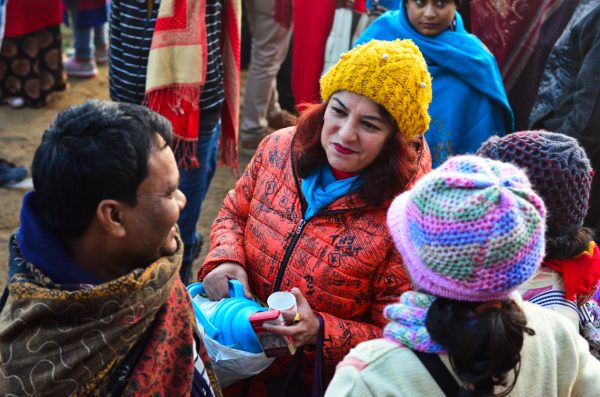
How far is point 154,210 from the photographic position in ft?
5.20

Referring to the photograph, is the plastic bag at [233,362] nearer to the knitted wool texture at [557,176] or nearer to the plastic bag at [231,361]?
the plastic bag at [231,361]

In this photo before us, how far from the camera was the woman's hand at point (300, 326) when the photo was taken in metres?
2.05

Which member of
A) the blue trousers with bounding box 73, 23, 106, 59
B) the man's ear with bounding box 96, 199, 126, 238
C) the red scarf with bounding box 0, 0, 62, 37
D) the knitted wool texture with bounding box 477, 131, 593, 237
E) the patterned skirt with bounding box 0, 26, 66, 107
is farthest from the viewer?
the blue trousers with bounding box 73, 23, 106, 59

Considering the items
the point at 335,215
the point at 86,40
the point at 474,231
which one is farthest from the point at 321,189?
the point at 86,40

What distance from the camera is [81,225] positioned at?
1.52 meters

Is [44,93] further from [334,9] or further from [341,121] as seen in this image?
[341,121]

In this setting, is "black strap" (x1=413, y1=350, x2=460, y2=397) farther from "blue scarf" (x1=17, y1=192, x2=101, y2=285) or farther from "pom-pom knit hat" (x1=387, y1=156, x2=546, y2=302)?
"blue scarf" (x1=17, y1=192, x2=101, y2=285)

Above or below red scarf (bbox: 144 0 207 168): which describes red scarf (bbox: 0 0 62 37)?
below

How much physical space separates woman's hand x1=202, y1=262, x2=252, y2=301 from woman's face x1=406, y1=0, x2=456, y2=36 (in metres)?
1.85

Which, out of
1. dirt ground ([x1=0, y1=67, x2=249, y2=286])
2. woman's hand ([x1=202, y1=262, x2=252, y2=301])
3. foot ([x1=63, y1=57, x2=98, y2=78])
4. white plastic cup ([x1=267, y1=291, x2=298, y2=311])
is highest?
white plastic cup ([x1=267, y1=291, x2=298, y2=311])

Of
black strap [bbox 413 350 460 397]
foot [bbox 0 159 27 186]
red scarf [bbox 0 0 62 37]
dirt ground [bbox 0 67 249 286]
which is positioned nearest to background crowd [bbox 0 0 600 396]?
black strap [bbox 413 350 460 397]

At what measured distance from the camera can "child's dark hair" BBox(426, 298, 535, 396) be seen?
1335 millimetres

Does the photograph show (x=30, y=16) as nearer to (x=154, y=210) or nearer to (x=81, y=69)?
(x=81, y=69)

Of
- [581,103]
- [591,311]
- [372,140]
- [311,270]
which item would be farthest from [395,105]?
[581,103]
